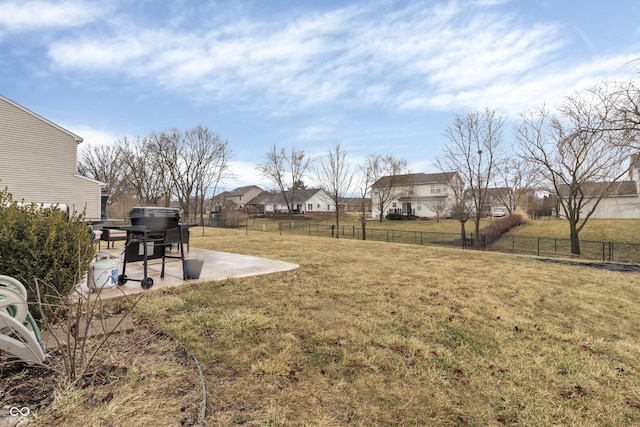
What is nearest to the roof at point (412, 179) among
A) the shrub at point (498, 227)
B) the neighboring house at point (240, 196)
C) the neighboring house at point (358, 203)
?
the neighboring house at point (358, 203)

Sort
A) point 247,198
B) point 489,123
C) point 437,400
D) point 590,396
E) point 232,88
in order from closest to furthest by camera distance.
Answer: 1. point 437,400
2. point 590,396
3. point 232,88
4. point 489,123
5. point 247,198

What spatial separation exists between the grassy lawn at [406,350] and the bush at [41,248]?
0.94 m

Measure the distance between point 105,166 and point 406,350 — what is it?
128ft

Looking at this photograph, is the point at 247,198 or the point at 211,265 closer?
the point at 211,265

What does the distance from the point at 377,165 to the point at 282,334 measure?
2726 cm

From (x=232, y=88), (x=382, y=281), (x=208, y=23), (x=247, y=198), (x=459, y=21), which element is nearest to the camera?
(x=382, y=281)

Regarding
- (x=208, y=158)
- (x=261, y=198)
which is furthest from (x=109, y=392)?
(x=261, y=198)

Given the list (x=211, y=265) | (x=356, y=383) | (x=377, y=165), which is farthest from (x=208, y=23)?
(x=377, y=165)

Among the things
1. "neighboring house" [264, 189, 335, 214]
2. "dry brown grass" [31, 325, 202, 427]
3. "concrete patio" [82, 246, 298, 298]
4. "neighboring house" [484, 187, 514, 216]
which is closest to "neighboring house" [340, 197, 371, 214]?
"neighboring house" [264, 189, 335, 214]

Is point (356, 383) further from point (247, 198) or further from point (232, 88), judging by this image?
point (247, 198)

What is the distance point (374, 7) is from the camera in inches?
363

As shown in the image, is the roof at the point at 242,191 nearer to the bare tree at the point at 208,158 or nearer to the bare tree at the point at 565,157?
the bare tree at the point at 208,158

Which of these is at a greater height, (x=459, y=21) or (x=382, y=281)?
(x=459, y=21)

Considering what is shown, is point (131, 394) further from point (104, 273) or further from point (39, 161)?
point (39, 161)
